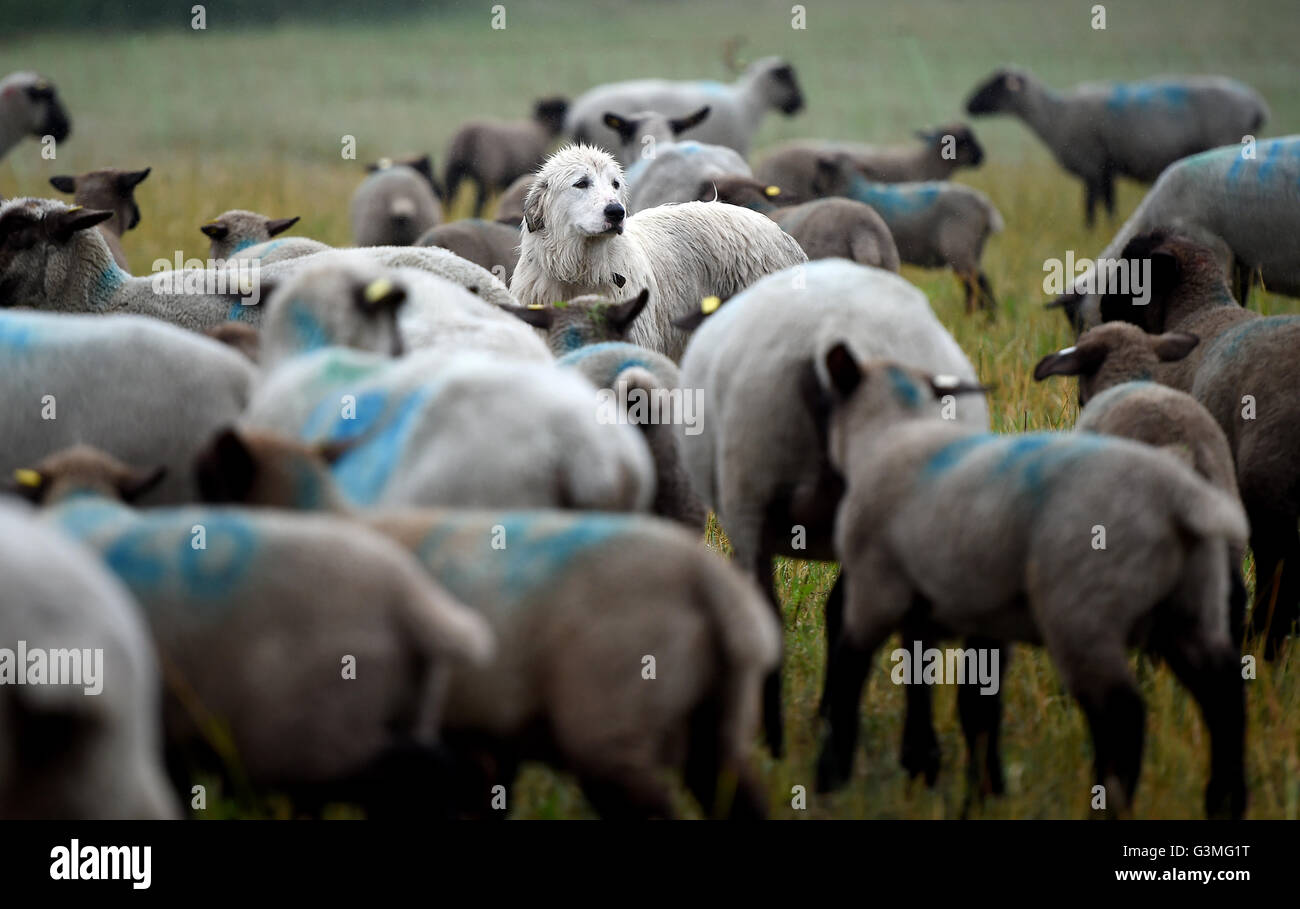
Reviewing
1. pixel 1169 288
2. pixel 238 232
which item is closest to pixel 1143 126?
pixel 1169 288

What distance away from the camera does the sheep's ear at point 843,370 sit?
429 centimetres

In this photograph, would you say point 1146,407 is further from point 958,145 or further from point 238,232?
point 958,145

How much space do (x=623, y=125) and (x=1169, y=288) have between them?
6736mm

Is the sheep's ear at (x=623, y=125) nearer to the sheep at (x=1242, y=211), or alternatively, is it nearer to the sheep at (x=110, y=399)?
the sheep at (x=1242, y=211)

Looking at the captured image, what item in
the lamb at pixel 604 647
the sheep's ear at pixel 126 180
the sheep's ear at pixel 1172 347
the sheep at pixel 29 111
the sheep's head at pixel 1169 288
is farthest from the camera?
the sheep at pixel 29 111

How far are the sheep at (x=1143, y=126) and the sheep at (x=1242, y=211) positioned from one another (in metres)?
8.99

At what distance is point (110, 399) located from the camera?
14.4 ft

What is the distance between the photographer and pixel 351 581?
3049 millimetres

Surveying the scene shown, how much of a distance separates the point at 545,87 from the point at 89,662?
29278 mm

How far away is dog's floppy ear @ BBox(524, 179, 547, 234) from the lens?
8.13m

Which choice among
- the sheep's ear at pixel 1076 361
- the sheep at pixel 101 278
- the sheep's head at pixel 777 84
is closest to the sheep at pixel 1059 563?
the sheep's ear at pixel 1076 361

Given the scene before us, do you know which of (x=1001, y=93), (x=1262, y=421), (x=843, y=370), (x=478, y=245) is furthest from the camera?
(x=1001, y=93)
